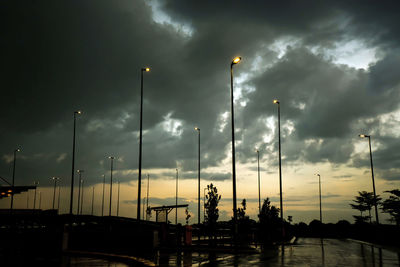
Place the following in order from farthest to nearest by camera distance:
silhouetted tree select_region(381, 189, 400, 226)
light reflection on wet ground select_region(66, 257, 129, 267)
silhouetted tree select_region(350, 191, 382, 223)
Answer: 1. silhouetted tree select_region(350, 191, 382, 223)
2. silhouetted tree select_region(381, 189, 400, 226)
3. light reflection on wet ground select_region(66, 257, 129, 267)

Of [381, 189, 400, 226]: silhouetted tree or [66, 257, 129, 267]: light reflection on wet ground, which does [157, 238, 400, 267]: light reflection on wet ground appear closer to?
[66, 257, 129, 267]: light reflection on wet ground

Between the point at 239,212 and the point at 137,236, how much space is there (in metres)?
50.2

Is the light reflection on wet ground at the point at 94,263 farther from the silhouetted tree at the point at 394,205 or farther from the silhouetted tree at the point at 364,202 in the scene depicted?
the silhouetted tree at the point at 364,202

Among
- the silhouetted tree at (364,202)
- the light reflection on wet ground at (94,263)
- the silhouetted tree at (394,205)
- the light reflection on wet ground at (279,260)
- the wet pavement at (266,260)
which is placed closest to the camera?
the light reflection on wet ground at (94,263)

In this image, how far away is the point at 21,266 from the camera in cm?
1736

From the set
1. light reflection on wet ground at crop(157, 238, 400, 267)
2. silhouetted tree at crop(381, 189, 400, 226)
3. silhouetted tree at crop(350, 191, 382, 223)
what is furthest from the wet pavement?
silhouetted tree at crop(350, 191, 382, 223)

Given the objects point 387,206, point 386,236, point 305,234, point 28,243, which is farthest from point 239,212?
point 28,243

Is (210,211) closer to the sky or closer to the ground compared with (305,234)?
closer to the sky

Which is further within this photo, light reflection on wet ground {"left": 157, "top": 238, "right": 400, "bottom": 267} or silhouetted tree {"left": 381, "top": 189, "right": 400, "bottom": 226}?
silhouetted tree {"left": 381, "top": 189, "right": 400, "bottom": 226}

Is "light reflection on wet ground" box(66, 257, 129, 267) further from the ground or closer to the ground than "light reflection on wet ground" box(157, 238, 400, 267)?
further from the ground

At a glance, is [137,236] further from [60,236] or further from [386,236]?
[386,236]

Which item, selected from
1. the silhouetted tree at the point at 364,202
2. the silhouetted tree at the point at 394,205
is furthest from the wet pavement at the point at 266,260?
the silhouetted tree at the point at 364,202

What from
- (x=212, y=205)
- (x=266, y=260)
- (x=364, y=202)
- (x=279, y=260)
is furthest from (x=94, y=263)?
(x=364, y=202)


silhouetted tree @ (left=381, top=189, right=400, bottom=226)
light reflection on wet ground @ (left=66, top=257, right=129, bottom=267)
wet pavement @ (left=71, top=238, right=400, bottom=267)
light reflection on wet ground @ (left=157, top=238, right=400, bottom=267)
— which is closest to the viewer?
light reflection on wet ground @ (left=66, top=257, right=129, bottom=267)
